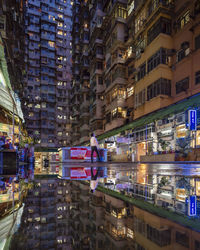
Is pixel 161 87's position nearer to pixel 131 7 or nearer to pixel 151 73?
pixel 151 73

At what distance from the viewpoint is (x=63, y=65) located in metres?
67.3

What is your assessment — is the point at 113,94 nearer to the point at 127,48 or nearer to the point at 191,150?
the point at 127,48

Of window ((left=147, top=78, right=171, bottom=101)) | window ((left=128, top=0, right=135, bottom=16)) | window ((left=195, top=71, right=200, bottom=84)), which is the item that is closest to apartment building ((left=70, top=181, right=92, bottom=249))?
window ((left=195, top=71, right=200, bottom=84))

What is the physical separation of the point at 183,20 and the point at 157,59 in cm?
426

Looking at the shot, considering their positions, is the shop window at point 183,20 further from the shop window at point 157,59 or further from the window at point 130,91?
the window at point 130,91

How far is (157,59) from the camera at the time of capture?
21000mm

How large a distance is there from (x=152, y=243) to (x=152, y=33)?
2446 centimetres

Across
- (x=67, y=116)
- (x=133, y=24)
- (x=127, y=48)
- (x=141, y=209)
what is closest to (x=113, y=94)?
(x=127, y=48)

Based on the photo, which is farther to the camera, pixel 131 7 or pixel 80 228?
pixel 131 7

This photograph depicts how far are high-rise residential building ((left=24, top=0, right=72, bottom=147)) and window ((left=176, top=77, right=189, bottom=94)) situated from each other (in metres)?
45.8

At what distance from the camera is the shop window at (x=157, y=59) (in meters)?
20.6

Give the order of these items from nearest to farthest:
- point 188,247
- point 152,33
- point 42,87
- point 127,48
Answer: point 188,247 < point 152,33 < point 127,48 < point 42,87

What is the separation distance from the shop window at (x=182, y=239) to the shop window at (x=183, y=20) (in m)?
22.3

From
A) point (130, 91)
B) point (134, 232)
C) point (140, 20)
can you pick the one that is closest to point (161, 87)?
point (130, 91)
